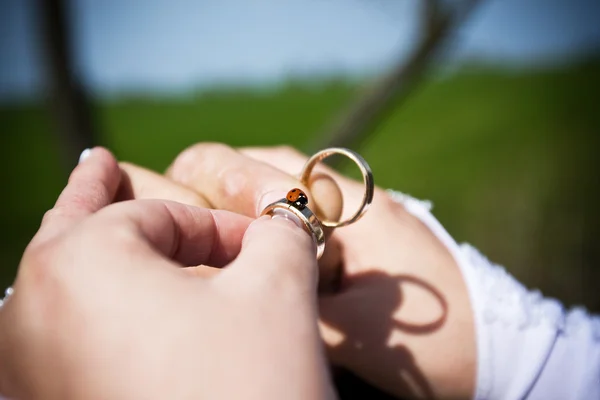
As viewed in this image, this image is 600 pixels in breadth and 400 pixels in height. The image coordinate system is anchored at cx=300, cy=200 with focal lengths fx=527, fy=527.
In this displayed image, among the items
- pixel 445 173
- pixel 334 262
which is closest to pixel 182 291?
pixel 334 262

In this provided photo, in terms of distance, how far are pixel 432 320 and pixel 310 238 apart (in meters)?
0.31

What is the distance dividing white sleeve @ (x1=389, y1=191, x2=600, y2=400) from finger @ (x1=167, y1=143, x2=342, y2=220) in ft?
0.77

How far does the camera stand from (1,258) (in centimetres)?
184

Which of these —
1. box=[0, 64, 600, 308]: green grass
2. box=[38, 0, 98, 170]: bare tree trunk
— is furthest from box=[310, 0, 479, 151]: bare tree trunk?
box=[38, 0, 98, 170]: bare tree trunk

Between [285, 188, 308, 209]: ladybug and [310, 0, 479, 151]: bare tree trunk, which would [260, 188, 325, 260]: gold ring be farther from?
[310, 0, 479, 151]: bare tree trunk

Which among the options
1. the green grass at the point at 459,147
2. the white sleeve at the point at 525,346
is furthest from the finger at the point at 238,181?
the green grass at the point at 459,147

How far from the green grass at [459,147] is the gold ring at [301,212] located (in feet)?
2.73

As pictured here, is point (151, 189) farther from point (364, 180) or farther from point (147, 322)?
point (147, 322)

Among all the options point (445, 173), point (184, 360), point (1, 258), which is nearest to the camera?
point (184, 360)

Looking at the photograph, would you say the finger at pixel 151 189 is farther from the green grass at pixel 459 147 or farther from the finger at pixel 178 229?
the green grass at pixel 459 147

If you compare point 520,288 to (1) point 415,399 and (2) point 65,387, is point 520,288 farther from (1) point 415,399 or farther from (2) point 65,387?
(2) point 65,387

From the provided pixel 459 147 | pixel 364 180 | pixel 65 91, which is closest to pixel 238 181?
pixel 364 180

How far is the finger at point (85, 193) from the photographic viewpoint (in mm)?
377

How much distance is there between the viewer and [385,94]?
1.43m
